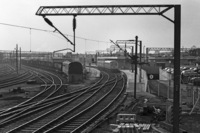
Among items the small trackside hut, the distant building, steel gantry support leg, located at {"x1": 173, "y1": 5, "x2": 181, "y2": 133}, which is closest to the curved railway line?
steel gantry support leg, located at {"x1": 173, "y1": 5, "x2": 181, "y2": 133}

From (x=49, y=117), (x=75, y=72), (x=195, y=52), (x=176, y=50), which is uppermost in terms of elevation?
(x=195, y=52)

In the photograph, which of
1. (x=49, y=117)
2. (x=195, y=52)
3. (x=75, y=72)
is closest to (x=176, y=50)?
(x=49, y=117)

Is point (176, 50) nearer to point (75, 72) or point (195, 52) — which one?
point (75, 72)

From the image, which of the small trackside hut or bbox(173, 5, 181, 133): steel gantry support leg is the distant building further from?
bbox(173, 5, 181, 133): steel gantry support leg

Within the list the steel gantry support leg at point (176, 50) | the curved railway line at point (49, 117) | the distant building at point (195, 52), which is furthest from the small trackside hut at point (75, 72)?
the distant building at point (195, 52)

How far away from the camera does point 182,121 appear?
18.2 m

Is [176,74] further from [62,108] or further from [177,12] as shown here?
[62,108]

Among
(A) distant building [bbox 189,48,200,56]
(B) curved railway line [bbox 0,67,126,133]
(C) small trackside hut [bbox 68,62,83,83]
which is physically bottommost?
(B) curved railway line [bbox 0,67,126,133]

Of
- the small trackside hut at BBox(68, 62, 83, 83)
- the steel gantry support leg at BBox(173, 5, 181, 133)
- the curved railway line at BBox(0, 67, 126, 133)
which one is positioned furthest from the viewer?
the small trackside hut at BBox(68, 62, 83, 83)

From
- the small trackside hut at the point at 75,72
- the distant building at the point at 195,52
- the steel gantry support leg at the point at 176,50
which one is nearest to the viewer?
the steel gantry support leg at the point at 176,50

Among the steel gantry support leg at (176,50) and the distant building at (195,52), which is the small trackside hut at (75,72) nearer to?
the steel gantry support leg at (176,50)

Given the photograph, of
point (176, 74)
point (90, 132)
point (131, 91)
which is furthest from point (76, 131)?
point (131, 91)

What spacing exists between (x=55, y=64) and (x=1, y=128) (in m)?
47.4

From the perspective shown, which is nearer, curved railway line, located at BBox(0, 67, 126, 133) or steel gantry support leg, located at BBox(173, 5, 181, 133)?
steel gantry support leg, located at BBox(173, 5, 181, 133)
